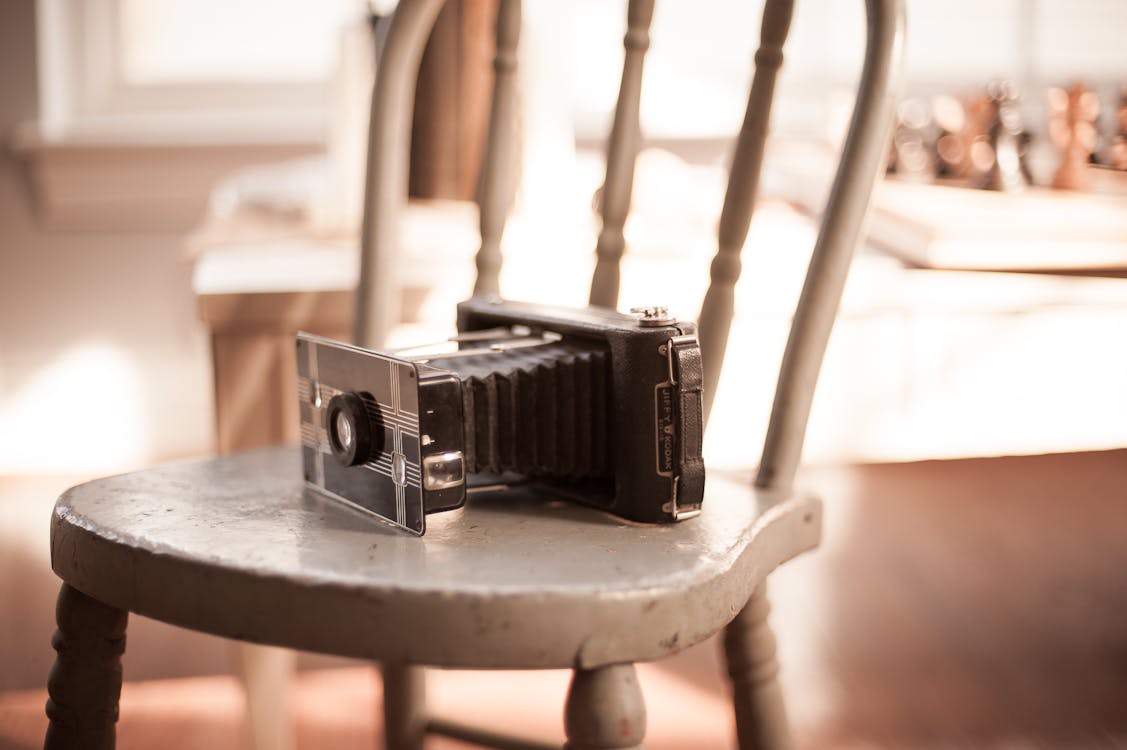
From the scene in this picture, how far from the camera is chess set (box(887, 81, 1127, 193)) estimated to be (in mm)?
1850

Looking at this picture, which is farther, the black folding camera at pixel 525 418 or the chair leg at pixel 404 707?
the chair leg at pixel 404 707

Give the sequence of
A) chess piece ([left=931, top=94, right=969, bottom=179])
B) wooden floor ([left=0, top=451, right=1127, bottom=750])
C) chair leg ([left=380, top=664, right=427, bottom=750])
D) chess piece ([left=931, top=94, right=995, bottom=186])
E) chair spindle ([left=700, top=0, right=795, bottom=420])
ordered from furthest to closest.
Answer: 1. chess piece ([left=931, top=94, right=969, bottom=179])
2. chess piece ([left=931, top=94, right=995, bottom=186])
3. wooden floor ([left=0, top=451, right=1127, bottom=750])
4. chair leg ([left=380, top=664, right=427, bottom=750])
5. chair spindle ([left=700, top=0, right=795, bottom=420])

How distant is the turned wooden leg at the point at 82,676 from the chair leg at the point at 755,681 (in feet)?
1.39

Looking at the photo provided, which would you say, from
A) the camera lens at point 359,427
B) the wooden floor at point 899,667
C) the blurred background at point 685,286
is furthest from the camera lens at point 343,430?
the wooden floor at point 899,667

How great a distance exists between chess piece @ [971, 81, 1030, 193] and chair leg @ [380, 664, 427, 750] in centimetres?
121

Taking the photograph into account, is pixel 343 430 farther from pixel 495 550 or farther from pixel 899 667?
pixel 899 667

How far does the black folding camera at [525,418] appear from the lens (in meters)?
0.71

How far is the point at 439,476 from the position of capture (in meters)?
0.71

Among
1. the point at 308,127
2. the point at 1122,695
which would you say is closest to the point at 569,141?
Answer: the point at 1122,695

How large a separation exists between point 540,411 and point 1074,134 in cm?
135

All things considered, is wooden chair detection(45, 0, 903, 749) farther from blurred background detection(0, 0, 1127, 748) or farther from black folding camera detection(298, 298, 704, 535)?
blurred background detection(0, 0, 1127, 748)

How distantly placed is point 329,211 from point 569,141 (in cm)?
36

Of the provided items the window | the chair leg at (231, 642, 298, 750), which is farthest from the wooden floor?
the window

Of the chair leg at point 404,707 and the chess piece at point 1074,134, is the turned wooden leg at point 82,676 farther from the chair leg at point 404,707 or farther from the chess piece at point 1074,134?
the chess piece at point 1074,134
